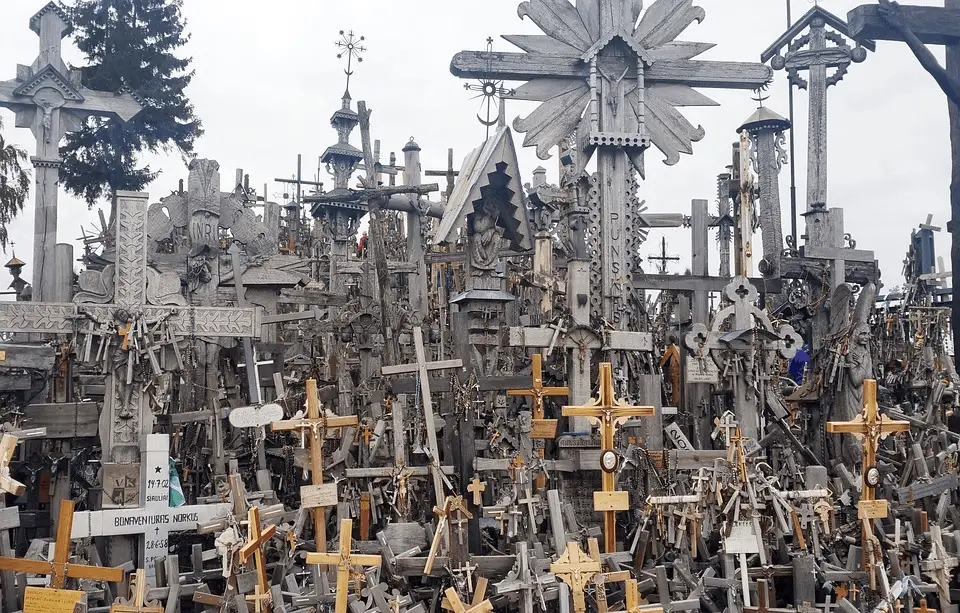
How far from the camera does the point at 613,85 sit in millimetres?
12797

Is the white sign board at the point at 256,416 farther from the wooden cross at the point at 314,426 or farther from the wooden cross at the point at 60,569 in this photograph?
the wooden cross at the point at 60,569

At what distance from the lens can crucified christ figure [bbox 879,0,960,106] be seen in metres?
10.3

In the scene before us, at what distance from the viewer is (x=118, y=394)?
9.33 meters

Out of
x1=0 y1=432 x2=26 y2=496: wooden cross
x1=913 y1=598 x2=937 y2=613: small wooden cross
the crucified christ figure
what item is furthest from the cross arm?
x1=913 y1=598 x2=937 y2=613: small wooden cross

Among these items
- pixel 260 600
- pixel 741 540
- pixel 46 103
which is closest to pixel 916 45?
pixel 741 540

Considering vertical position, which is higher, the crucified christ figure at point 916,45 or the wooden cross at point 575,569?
the crucified christ figure at point 916,45

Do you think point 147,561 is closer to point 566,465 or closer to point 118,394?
point 118,394

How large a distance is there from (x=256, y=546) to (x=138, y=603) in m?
0.94

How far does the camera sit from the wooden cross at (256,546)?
759 cm

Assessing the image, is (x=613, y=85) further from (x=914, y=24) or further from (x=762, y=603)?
(x=762, y=603)

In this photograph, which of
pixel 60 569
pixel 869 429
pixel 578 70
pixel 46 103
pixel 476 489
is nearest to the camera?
pixel 60 569

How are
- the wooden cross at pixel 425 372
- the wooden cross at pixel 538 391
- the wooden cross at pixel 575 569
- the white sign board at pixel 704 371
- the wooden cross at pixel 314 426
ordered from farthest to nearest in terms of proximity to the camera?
the wooden cross at pixel 538 391
the white sign board at pixel 704 371
the wooden cross at pixel 425 372
the wooden cross at pixel 314 426
the wooden cross at pixel 575 569

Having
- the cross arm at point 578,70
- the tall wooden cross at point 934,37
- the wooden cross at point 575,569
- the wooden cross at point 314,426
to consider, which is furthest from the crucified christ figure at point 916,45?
the wooden cross at point 314,426

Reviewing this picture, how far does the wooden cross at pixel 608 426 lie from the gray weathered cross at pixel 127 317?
3.66 metres
